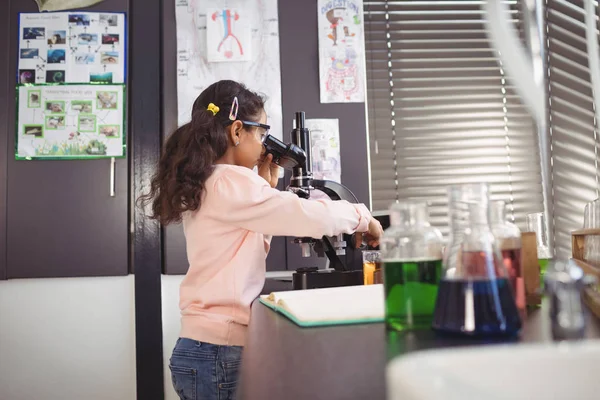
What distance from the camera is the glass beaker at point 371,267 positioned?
A: 1365 mm

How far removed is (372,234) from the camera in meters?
1.66

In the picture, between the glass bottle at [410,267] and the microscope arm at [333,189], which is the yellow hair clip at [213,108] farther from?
the glass bottle at [410,267]

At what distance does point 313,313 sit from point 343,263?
87cm

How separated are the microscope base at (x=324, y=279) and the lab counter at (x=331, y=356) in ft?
2.23

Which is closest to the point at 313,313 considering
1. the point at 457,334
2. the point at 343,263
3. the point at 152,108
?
the point at 457,334

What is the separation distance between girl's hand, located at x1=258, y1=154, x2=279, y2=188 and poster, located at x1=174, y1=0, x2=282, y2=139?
0.40 m

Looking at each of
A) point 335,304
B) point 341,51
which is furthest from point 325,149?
point 335,304

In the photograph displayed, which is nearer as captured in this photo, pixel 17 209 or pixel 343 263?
pixel 343 263

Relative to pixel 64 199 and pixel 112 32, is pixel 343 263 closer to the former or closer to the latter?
pixel 64 199

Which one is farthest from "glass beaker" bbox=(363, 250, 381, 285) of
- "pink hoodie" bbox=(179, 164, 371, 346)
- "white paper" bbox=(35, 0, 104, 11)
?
"white paper" bbox=(35, 0, 104, 11)

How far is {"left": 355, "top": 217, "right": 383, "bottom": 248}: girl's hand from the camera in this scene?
1630mm

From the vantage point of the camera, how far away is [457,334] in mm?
643

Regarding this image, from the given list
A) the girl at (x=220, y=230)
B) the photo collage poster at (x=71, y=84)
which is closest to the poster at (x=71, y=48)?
the photo collage poster at (x=71, y=84)

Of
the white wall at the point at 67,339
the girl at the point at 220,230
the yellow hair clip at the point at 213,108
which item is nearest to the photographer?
the girl at the point at 220,230
